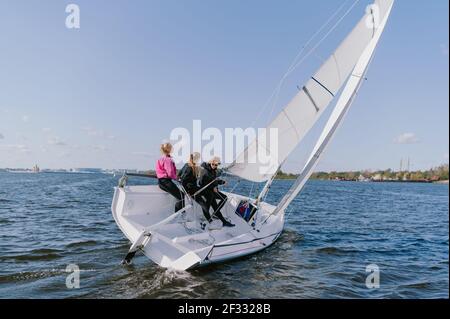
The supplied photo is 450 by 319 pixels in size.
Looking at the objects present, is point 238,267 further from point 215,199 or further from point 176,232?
point 215,199

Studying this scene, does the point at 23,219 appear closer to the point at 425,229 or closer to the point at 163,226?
the point at 163,226

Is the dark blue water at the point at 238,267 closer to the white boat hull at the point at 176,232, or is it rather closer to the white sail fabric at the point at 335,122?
the white boat hull at the point at 176,232

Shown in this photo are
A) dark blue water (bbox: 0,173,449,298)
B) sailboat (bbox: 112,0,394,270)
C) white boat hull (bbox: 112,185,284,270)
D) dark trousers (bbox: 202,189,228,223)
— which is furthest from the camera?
dark trousers (bbox: 202,189,228,223)

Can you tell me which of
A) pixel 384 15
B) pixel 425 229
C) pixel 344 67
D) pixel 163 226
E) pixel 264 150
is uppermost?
pixel 384 15

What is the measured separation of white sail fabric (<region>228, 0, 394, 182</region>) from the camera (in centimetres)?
1097

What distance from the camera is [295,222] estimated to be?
55.8 feet

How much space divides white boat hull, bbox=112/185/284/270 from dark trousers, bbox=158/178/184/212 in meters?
0.27

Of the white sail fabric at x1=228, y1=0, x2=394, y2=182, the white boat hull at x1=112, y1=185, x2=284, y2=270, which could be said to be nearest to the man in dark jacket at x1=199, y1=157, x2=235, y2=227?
the white boat hull at x1=112, y1=185, x2=284, y2=270

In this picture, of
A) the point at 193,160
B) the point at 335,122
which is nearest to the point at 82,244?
the point at 193,160

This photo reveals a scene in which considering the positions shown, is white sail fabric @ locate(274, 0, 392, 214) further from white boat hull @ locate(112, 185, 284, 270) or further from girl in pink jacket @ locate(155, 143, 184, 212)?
girl in pink jacket @ locate(155, 143, 184, 212)

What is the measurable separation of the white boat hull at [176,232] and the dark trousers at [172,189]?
10.6 inches
